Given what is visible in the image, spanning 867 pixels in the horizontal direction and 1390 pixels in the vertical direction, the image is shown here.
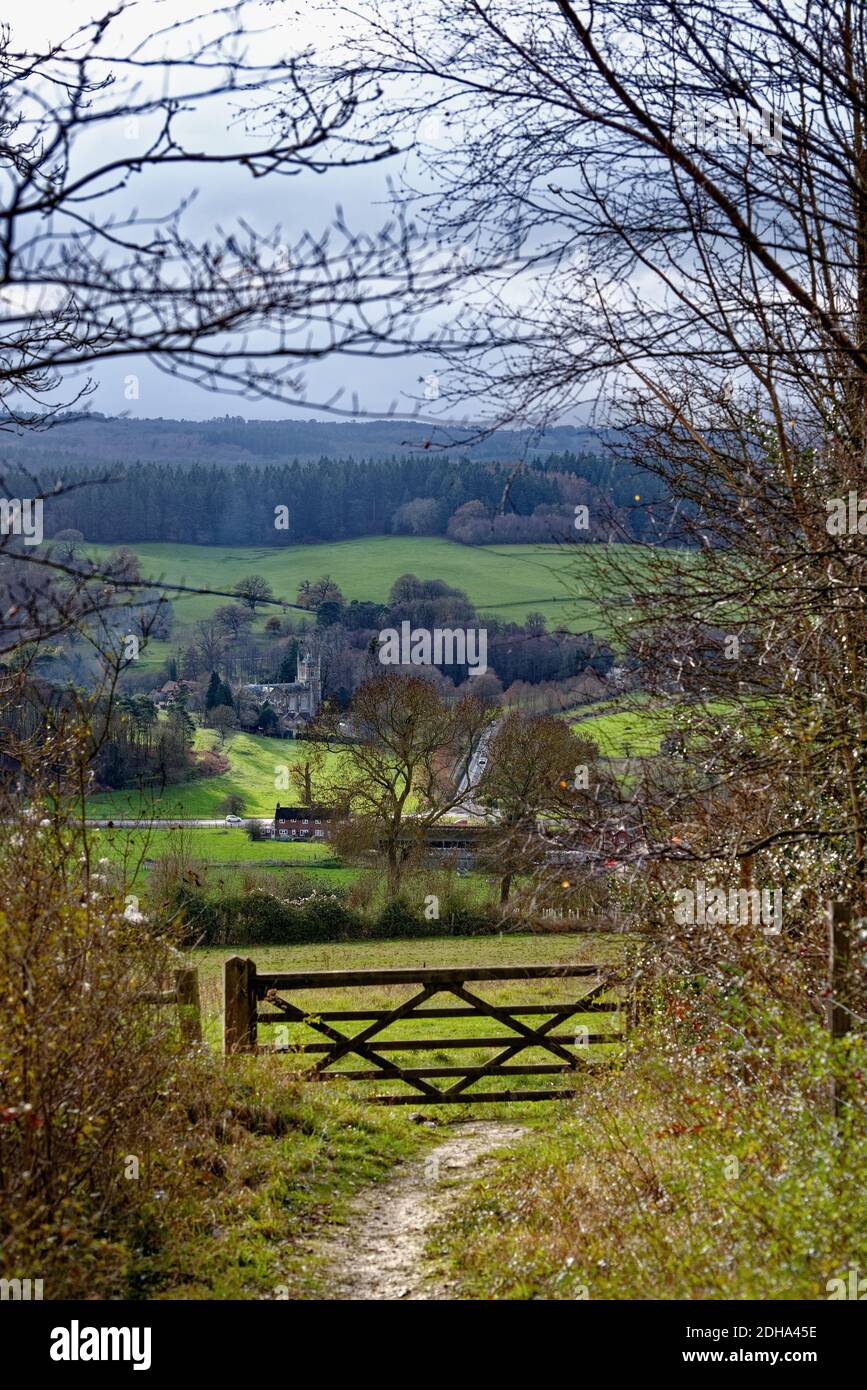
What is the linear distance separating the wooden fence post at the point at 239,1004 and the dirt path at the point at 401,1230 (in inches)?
66.9

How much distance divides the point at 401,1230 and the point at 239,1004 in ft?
9.86

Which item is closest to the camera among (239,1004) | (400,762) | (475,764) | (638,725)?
(638,725)

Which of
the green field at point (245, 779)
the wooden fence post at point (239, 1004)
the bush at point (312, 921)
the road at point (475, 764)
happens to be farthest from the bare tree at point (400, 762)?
the wooden fence post at point (239, 1004)

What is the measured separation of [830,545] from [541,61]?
2.54 meters

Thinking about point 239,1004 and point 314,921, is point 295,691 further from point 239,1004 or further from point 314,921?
point 239,1004

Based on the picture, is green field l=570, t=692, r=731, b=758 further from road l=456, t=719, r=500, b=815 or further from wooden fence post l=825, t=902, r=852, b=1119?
road l=456, t=719, r=500, b=815

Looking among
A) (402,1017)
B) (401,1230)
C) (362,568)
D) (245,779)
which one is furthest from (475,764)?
(362,568)

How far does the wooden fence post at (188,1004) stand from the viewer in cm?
754

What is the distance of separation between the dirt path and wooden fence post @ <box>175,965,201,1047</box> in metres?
1.49

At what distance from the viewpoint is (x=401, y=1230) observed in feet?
21.2

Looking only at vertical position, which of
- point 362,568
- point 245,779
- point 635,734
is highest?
point 362,568

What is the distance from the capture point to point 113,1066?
5570 millimetres

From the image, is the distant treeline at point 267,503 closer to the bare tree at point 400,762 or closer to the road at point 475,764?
the bare tree at point 400,762
